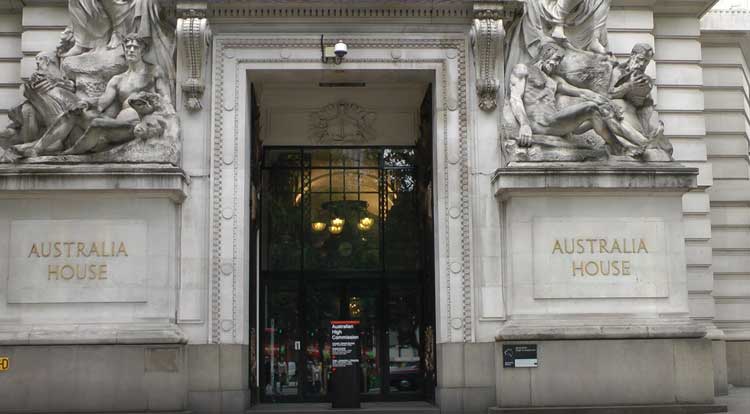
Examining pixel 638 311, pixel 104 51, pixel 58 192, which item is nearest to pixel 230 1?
pixel 104 51

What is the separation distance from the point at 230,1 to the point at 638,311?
1102 centimetres

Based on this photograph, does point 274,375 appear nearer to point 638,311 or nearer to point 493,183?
point 493,183

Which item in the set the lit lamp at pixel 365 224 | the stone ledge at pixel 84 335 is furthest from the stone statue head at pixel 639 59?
the stone ledge at pixel 84 335

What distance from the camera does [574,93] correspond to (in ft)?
61.9

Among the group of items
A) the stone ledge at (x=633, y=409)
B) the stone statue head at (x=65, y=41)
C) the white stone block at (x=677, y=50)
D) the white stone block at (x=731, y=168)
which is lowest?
the stone ledge at (x=633, y=409)

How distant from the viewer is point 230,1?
18.9 meters

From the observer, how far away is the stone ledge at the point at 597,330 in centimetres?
1775

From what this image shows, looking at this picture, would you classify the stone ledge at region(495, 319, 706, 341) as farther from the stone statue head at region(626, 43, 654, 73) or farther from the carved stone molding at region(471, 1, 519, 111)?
the stone statue head at region(626, 43, 654, 73)

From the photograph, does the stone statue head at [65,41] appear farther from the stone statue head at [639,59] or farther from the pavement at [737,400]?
the pavement at [737,400]

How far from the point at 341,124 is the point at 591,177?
295 inches

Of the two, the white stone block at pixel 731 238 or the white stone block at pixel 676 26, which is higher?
the white stone block at pixel 676 26

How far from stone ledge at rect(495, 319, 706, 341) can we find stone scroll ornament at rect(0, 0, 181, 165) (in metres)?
8.05

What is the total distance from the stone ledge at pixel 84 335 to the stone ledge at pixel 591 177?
7.65m

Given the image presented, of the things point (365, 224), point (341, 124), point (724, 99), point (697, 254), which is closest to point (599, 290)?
point (697, 254)
